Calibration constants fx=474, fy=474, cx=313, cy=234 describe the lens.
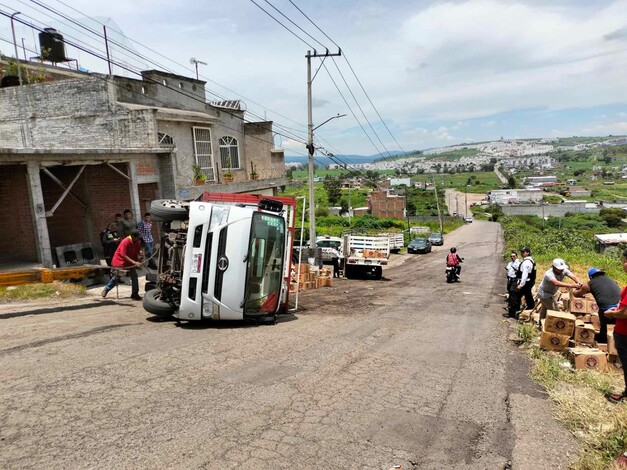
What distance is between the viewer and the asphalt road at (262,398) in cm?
417

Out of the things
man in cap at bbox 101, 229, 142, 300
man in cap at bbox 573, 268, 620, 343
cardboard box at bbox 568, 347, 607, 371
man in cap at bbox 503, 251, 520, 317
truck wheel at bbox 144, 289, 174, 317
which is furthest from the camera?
man in cap at bbox 503, 251, 520, 317

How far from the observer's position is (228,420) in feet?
15.4

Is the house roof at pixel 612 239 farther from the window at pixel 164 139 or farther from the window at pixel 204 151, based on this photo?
Result: the window at pixel 164 139

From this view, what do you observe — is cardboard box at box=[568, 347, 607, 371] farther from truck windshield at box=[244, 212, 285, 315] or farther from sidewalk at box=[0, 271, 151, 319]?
sidewalk at box=[0, 271, 151, 319]

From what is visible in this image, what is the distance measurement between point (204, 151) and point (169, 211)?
1276cm

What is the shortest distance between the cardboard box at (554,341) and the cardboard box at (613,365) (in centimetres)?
68

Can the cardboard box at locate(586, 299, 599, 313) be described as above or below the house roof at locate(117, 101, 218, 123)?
below

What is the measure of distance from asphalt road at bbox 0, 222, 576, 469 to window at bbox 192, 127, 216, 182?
12747 mm

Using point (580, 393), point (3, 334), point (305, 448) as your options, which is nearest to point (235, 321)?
point (3, 334)

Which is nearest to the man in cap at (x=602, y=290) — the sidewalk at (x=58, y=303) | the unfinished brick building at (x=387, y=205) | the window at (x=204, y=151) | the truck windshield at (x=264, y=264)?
the truck windshield at (x=264, y=264)

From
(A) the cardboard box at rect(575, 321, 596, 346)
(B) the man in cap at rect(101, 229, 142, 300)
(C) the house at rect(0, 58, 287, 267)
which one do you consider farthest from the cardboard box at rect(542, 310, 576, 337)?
(C) the house at rect(0, 58, 287, 267)

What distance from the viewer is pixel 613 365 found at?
24.2 ft

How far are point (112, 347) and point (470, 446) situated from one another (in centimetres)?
509

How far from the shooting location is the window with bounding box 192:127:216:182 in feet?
68.7
